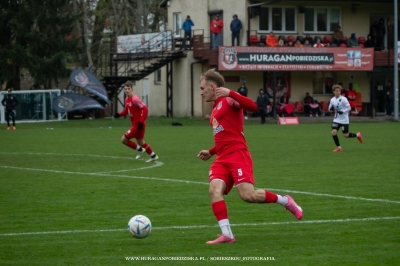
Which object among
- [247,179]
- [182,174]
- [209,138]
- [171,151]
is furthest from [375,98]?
[247,179]

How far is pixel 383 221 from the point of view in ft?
32.7

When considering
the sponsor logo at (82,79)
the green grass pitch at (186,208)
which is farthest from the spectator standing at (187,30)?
the green grass pitch at (186,208)

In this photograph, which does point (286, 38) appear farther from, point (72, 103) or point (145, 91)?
point (72, 103)

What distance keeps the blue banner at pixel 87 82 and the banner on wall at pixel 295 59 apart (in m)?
6.95

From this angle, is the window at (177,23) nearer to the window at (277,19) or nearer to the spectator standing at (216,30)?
the spectator standing at (216,30)

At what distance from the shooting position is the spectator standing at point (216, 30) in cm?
4588

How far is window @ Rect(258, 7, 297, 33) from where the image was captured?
47.9 m

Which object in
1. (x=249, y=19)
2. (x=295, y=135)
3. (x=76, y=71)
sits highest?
(x=249, y=19)

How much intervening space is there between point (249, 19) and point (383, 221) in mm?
37968

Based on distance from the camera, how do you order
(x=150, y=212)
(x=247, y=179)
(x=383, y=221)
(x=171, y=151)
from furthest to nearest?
(x=171, y=151) → (x=150, y=212) → (x=383, y=221) → (x=247, y=179)

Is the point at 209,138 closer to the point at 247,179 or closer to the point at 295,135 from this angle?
the point at 295,135

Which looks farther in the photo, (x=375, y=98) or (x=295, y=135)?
(x=375, y=98)

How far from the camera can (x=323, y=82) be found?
163 ft

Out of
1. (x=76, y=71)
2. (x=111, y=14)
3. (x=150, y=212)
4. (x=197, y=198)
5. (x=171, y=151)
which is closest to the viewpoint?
(x=150, y=212)
